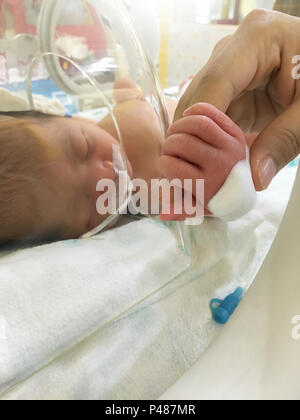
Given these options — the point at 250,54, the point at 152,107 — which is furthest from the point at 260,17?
the point at 152,107

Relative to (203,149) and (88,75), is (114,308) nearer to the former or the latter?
(203,149)

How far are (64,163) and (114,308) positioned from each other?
0.58ft

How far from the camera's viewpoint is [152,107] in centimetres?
53

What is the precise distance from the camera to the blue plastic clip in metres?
0.41

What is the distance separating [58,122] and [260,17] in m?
0.26

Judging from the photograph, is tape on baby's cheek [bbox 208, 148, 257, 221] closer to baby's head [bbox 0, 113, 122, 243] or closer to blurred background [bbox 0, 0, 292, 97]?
baby's head [bbox 0, 113, 122, 243]

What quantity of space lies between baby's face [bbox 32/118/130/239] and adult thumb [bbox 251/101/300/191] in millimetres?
213

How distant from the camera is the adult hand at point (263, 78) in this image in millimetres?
341

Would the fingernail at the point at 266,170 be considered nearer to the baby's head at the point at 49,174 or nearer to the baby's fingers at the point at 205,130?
the baby's fingers at the point at 205,130

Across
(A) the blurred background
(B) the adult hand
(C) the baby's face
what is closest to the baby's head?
(C) the baby's face

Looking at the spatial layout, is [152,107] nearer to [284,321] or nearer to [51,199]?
[51,199]

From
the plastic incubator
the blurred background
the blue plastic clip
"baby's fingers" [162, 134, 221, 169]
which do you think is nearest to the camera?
"baby's fingers" [162, 134, 221, 169]

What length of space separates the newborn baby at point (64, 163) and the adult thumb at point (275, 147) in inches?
4.2

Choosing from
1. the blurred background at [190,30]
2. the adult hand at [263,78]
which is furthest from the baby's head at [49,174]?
the blurred background at [190,30]
